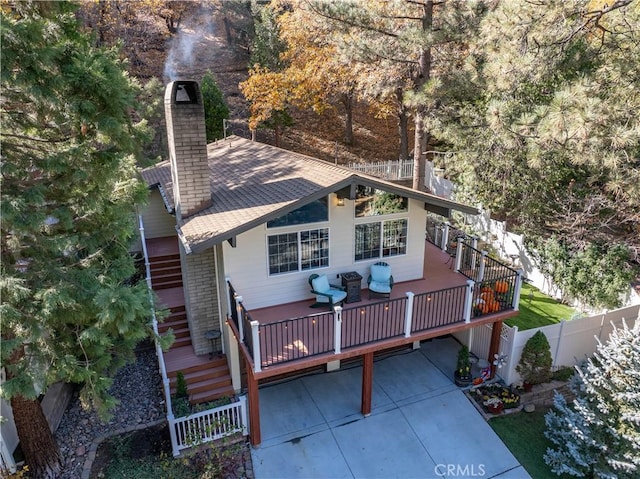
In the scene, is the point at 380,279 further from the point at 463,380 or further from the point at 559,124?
the point at 559,124

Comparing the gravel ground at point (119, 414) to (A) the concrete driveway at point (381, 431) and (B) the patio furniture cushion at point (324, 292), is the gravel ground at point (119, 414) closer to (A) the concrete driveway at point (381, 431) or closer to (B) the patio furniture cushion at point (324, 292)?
(A) the concrete driveway at point (381, 431)

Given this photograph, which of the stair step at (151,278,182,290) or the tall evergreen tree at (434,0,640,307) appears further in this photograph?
the stair step at (151,278,182,290)

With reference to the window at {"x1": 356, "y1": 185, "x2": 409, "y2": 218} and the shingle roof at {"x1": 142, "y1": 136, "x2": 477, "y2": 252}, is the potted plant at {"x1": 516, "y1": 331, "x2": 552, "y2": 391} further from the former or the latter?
the window at {"x1": 356, "y1": 185, "x2": 409, "y2": 218}

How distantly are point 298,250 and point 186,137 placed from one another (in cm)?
342

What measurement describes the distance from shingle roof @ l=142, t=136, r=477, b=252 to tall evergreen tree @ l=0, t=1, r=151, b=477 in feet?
5.59

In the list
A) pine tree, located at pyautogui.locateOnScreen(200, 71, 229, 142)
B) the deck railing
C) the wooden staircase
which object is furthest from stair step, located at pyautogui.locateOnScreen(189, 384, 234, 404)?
pine tree, located at pyautogui.locateOnScreen(200, 71, 229, 142)

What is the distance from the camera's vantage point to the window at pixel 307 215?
952 cm

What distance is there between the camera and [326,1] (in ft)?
44.8

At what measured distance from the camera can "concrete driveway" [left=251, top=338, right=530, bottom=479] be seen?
866 cm

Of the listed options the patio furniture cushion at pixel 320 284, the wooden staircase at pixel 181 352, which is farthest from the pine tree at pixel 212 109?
the patio furniture cushion at pixel 320 284

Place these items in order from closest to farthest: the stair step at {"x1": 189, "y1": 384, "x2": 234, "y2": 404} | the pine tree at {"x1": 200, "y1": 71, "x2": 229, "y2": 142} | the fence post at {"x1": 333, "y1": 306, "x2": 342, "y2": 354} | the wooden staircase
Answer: the fence post at {"x1": 333, "y1": 306, "x2": 342, "y2": 354}
the stair step at {"x1": 189, "y1": 384, "x2": 234, "y2": 404}
the wooden staircase
the pine tree at {"x1": 200, "y1": 71, "x2": 229, "y2": 142}

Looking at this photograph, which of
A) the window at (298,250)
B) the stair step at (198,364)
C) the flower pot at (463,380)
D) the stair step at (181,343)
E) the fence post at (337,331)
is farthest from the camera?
the stair step at (181,343)

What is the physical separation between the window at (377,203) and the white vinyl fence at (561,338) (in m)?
3.90

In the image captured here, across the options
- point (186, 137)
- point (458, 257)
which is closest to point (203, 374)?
point (186, 137)
